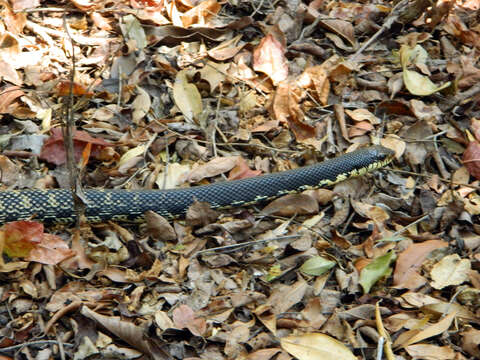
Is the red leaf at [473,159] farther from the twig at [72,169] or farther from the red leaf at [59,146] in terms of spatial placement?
the twig at [72,169]

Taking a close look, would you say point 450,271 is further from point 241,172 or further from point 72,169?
point 72,169

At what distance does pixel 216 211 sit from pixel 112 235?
1.11 m

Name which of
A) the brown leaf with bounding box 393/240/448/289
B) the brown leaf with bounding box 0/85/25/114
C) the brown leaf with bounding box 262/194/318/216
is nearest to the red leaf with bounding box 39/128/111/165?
the brown leaf with bounding box 0/85/25/114

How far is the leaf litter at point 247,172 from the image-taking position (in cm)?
515

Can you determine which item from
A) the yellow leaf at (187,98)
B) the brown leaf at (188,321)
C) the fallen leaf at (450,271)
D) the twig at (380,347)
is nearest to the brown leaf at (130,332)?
the brown leaf at (188,321)

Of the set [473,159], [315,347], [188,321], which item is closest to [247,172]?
[188,321]

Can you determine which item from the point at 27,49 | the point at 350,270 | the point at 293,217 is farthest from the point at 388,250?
the point at 27,49

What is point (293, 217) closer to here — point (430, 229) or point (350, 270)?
point (350, 270)

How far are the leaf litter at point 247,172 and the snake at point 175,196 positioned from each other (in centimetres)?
15

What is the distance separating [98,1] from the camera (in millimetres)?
7891

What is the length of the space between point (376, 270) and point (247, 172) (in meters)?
1.86

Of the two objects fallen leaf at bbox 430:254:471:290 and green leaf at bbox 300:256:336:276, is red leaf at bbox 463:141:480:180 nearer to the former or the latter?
fallen leaf at bbox 430:254:471:290

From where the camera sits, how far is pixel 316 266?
18.9 ft

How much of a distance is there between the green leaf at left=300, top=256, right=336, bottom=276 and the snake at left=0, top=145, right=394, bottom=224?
3.26 feet
